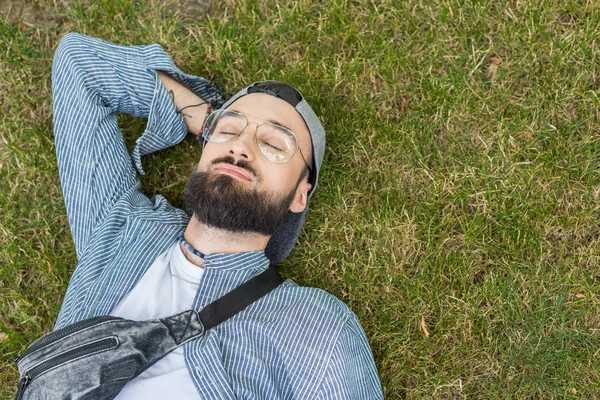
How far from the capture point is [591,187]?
3883 millimetres

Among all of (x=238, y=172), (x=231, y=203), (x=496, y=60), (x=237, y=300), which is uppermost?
(x=496, y=60)

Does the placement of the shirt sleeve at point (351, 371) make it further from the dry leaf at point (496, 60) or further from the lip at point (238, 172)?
the dry leaf at point (496, 60)

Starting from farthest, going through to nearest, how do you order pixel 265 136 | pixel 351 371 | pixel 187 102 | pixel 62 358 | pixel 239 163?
1. pixel 187 102
2. pixel 265 136
3. pixel 239 163
4. pixel 351 371
5. pixel 62 358

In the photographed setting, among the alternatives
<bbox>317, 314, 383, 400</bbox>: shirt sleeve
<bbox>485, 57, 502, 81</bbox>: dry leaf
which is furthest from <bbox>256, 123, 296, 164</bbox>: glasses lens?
<bbox>485, 57, 502, 81</bbox>: dry leaf

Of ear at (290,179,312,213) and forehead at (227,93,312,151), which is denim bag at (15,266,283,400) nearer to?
ear at (290,179,312,213)

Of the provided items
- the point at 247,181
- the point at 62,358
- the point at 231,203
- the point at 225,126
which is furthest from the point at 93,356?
the point at 225,126

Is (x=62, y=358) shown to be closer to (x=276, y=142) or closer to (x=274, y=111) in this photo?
(x=276, y=142)

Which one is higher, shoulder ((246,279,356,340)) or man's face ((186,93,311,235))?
man's face ((186,93,311,235))

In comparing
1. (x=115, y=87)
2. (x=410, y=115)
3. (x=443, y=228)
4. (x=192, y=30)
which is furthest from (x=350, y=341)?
(x=192, y=30)

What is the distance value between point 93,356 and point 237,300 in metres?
0.91

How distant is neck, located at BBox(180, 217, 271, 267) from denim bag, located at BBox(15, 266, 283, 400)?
1.87 feet

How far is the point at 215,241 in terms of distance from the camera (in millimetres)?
3533

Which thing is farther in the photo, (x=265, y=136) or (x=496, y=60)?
(x=496, y=60)

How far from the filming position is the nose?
338 cm
